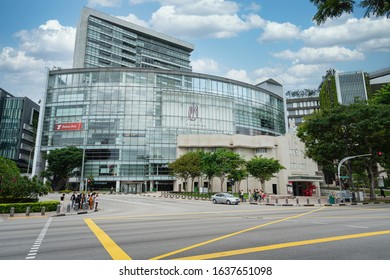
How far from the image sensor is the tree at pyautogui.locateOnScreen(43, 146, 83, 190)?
62031 millimetres

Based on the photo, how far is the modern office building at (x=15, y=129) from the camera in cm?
8975

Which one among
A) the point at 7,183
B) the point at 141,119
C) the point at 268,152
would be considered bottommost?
the point at 7,183

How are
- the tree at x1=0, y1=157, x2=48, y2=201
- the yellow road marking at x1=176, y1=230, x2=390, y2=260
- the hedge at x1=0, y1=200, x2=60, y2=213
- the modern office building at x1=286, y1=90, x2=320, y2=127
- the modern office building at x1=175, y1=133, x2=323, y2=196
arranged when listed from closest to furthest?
the yellow road marking at x1=176, y1=230, x2=390, y2=260
the hedge at x1=0, y1=200, x2=60, y2=213
the tree at x1=0, y1=157, x2=48, y2=201
the modern office building at x1=175, y1=133, x2=323, y2=196
the modern office building at x1=286, y1=90, x2=320, y2=127

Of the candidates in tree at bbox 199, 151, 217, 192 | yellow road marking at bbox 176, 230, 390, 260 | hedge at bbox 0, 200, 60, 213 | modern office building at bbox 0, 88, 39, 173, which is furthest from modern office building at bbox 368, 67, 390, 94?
modern office building at bbox 0, 88, 39, 173

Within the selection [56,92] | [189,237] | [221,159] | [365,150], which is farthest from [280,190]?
[56,92]

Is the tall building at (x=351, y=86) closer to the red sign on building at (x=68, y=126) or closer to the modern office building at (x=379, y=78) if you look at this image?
the modern office building at (x=379, y=78)

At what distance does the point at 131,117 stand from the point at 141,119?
294 cm

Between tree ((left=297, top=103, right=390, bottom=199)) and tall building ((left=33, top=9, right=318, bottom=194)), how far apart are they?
26690mm

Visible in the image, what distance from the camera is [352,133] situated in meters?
33.6

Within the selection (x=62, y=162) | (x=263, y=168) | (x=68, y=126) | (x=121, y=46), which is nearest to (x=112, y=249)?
(x=263, y=168)

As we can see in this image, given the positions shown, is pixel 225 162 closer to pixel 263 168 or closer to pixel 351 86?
pixel 263 168

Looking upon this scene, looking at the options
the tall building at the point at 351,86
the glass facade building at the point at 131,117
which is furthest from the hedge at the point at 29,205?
the tall building at the point at 351,86

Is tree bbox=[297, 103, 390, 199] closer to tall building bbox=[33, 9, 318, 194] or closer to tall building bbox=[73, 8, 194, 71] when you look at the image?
tall building bbox=[33, 9, 318, 194]

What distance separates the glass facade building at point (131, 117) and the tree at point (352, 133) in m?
40.5
